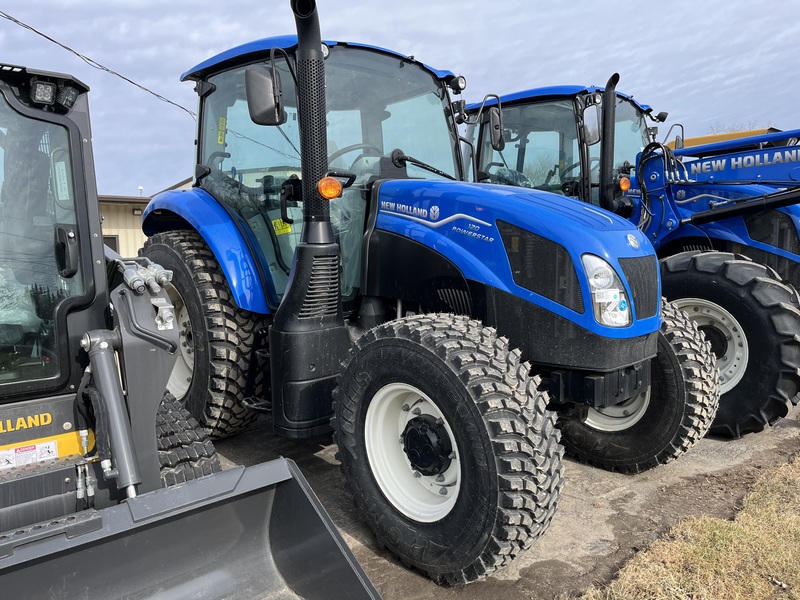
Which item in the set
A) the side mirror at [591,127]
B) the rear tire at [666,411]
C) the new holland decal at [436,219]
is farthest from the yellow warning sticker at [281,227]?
the side mirror at [591,127]

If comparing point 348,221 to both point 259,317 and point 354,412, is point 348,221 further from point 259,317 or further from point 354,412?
point 354,412

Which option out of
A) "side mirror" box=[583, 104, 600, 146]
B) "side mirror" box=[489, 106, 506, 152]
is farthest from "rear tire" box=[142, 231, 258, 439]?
"side mirror" box=[583, 104, 600, 146]

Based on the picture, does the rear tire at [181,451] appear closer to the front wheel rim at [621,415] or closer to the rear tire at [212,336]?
the rear tire at [212,336]

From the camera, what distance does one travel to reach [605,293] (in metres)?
2.66

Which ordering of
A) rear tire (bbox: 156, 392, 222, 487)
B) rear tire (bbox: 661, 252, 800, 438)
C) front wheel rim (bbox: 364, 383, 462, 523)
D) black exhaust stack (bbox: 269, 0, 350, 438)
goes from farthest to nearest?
rear tire (bbox: 661, 252, 800, 438) < black exhaust stack (bbox: 269, 0, 350, 438) < front wheel rim (bbox: 364, 383, 462, 523) < rear tire (bbox: 156, 392, 222, 487)

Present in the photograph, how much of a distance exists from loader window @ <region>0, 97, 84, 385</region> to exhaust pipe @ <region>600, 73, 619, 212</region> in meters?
3.35

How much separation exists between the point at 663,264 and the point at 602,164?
86 centimetres

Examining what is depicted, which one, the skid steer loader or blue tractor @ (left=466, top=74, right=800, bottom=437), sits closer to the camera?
the skid steer loader

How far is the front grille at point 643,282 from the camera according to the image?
9.19 feet

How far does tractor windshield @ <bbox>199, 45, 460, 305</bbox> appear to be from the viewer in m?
3.44

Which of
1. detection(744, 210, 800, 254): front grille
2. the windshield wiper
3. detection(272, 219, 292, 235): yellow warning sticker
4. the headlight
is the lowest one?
the headlight

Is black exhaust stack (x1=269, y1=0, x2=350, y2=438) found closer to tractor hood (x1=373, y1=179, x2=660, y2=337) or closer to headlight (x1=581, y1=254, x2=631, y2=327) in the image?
tractor hood (x1=373, y1=179, x2=660, y2=337)

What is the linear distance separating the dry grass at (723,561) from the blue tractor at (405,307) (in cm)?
48

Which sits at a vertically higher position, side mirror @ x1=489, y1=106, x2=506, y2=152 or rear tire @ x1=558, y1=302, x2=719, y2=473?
side mirror @ x1=489, y1=106, x2=506, y2=152
